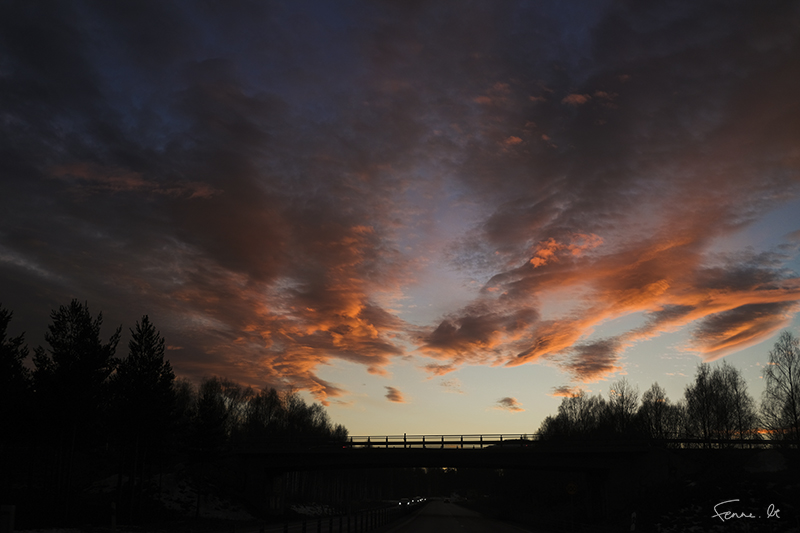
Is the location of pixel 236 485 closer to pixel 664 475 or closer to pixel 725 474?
pixel 664 475

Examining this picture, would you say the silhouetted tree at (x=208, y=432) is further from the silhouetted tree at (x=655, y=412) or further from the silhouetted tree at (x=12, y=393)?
the silhouetted tree at (x=655, y=412)

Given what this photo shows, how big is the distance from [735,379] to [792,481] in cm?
6770

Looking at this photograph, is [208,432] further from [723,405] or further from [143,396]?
[723,405]

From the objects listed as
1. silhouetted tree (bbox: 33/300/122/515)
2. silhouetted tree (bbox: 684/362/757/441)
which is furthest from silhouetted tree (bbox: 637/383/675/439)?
silhouetted tree (bbox: 33/300/122/515)

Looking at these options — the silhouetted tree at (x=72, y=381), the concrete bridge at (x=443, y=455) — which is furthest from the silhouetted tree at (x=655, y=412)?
the silhouetted tree at (x=72, y=381)

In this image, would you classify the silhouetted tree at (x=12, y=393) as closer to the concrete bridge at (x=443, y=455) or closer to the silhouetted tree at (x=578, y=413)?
the concrete bridge at (x=443, y=455)

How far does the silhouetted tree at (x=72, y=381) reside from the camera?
42.2 meters

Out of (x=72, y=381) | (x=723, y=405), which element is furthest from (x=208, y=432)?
(x=723, y=405)

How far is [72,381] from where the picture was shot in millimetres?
42969

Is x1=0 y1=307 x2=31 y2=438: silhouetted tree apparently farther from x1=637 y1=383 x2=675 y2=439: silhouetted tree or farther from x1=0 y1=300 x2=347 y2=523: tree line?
x1=637 y1=383 x2=675 y2=439: silhouetted tree

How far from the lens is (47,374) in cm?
4494

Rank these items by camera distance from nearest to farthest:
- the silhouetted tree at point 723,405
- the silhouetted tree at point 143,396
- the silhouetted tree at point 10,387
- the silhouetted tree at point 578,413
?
the silhouetted tree at point 10,387, the silhouetted tree at point 143,396, the silhouetted tree at point 723,405, the silhouetted tree at point 578,413

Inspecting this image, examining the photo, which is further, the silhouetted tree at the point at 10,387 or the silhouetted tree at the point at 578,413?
the silhouetted tree at the point at 578,413

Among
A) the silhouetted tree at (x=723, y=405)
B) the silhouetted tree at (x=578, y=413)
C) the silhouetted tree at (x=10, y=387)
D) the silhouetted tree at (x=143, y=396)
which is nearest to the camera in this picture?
the silhouetted tree at (x=10, y=387)
